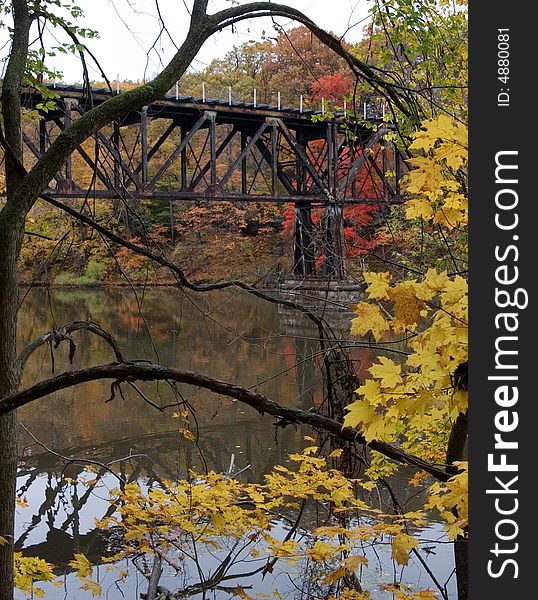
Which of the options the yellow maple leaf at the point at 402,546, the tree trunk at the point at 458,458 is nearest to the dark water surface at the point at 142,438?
the yellow maple leaf at the point at 402,546

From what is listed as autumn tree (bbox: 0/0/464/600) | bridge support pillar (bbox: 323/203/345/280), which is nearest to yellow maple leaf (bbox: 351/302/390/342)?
autumn tree (bbox: 0/0/464/600)

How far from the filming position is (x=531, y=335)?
73.7 inches

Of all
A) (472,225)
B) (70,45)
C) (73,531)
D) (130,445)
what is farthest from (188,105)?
(472,225)

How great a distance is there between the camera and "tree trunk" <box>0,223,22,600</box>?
12.5ft

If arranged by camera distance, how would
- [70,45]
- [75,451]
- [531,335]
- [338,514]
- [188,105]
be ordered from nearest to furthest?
[531,335] → [70,45] → [338,514] → [75,451] → [188,105]

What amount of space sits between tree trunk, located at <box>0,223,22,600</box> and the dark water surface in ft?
0.63

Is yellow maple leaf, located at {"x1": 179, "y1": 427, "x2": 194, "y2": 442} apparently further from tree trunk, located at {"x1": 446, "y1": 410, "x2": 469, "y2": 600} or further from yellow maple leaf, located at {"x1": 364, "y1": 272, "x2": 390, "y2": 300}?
yellow maple leaf, located at {"x1": 364, "y1": 272, "x2": 390, "y2": 300}

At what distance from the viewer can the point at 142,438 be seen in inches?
446

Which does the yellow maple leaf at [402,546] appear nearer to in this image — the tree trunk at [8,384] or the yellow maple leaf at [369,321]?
the yellow maple leaf at [369,321]

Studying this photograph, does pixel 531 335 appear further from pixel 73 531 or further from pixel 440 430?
pixel 73 531

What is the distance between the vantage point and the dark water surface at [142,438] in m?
6.79

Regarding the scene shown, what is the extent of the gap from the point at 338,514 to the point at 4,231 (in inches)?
120

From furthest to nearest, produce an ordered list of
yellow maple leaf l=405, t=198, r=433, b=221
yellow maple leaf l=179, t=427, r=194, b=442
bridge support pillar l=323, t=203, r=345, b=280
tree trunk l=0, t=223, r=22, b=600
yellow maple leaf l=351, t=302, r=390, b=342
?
yellow maple leaf l=179, t=427, r=194, b=442
bridge support pillar l=323, t=203, r=345, b=280
tree trunk l=0, t=223, r=22, b=600
yellow maple leaf l=405, t=198, r=433, b=221
yellow maple leaf l=351, t=302, r=390, b=342

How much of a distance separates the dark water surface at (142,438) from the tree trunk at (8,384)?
0.19 metres
